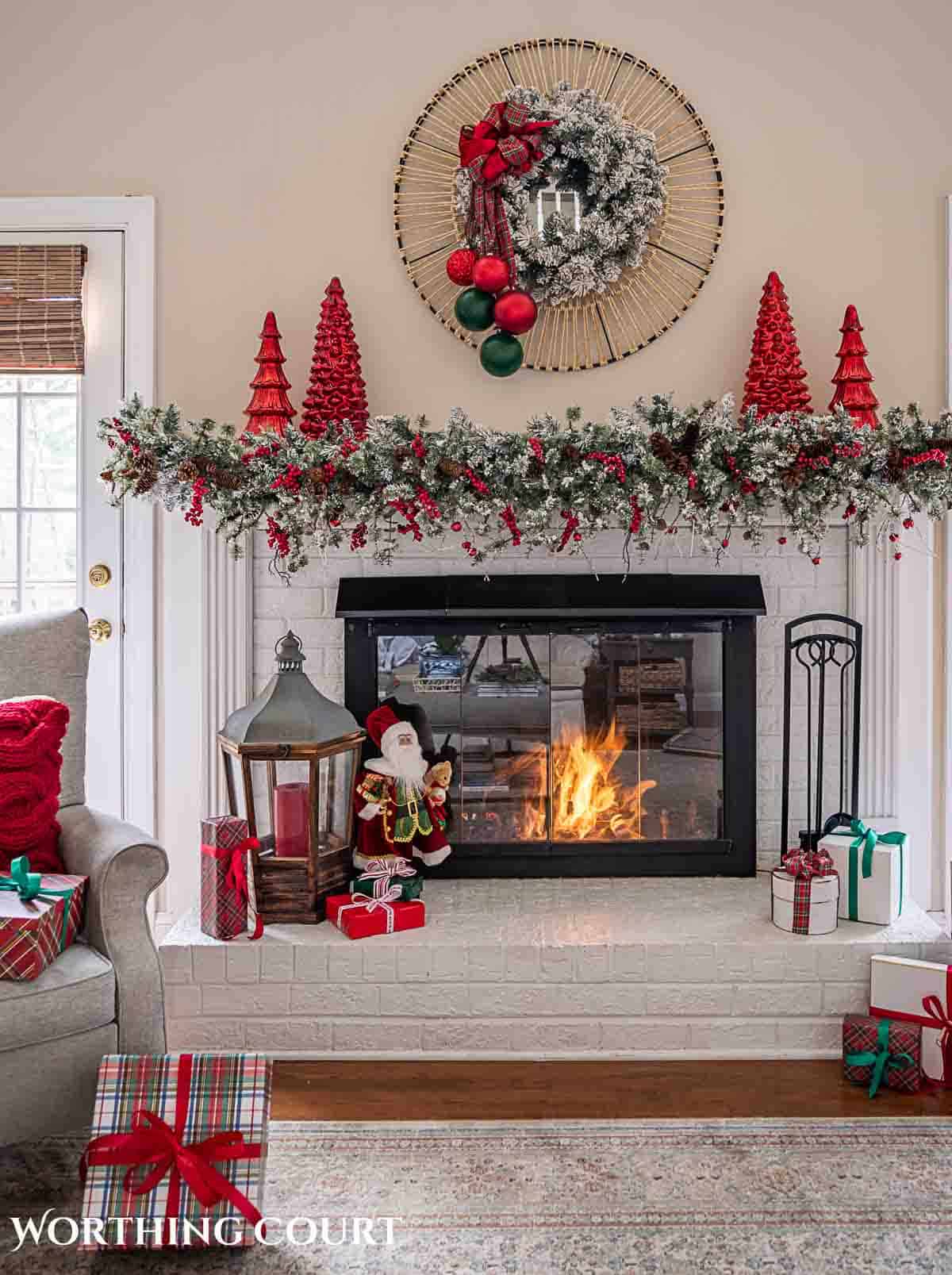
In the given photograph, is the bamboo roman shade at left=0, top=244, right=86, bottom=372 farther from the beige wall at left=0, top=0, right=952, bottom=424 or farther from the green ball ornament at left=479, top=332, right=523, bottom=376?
the green ball ornament at left=479, top=332, right=523, bottom=376

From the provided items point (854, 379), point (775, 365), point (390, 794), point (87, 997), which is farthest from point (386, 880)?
point (854, 379)

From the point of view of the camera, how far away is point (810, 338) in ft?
9.72

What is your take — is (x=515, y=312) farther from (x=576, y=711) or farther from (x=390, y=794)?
(x=390, y=794)

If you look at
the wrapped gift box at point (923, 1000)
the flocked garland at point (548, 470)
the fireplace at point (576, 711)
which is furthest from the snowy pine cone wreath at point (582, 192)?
the wrapped gift box at point (923, 1000)

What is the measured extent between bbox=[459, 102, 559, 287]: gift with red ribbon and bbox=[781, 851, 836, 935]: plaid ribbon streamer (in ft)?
5.48

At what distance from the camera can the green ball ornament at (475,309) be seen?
111 inches

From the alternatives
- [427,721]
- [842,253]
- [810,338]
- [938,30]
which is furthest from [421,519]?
[938,30]

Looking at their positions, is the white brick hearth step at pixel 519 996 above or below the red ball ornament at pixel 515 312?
below

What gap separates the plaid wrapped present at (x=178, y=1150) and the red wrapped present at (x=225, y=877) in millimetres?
666

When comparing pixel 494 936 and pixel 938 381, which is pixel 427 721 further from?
pixel 938 381

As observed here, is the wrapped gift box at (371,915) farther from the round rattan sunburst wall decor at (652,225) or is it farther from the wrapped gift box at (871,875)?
the round rattan sunburst wall decor at (652,225)

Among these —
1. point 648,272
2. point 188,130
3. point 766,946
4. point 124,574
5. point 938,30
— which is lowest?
point 766,946

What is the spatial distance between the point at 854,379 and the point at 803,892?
1.32 m

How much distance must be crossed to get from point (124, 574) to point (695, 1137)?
2.06 metres
